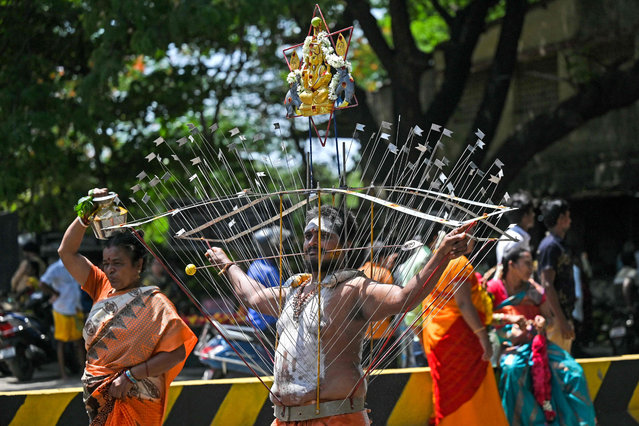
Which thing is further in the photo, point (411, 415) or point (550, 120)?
point (550, 120)

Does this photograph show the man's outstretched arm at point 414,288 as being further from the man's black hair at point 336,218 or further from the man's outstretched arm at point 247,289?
the man's outstretched arm at point 247,289

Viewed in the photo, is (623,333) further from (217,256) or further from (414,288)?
(414,288)

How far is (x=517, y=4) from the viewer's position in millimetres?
11117

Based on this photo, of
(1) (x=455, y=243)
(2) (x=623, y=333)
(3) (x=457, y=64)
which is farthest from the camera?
(3) (x=457, y=64)

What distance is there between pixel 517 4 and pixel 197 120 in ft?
17.9

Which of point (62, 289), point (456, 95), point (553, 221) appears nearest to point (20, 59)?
point (62, 289)

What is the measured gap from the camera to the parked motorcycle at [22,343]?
9750 millimetres

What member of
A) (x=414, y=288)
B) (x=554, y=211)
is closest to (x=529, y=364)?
(x=554, y=211)

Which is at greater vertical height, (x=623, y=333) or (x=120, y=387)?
(x=120, y=387)

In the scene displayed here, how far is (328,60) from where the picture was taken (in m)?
3.58

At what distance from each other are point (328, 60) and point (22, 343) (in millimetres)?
7541

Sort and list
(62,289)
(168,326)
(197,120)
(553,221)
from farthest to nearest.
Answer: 1. (197,120)
2. (62,289)
3. (553,221)
4. (168,326)

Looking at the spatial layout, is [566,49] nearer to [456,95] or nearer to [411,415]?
[456,95]

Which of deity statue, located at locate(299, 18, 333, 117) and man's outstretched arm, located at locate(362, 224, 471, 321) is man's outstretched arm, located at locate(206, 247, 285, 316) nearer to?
man's outstretched arm, located at locate(362, 224, 471, 321)
